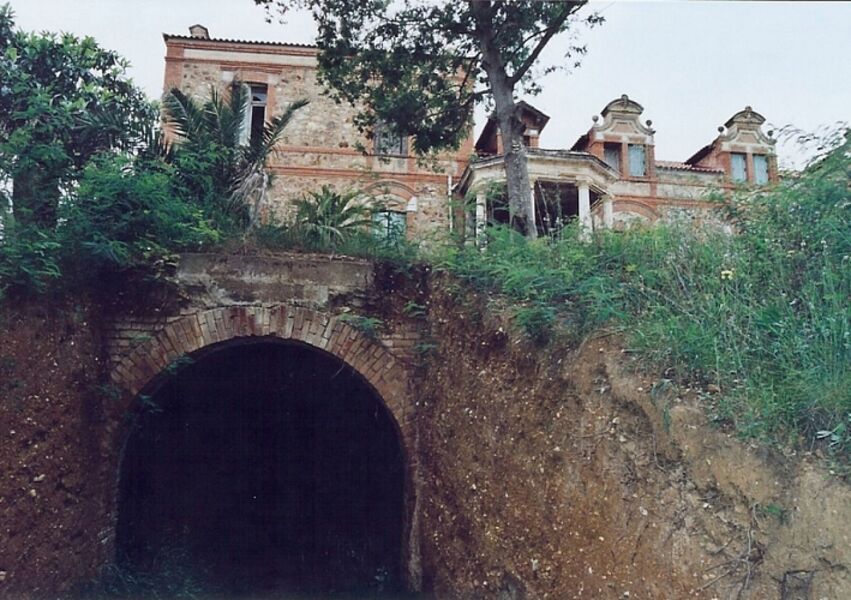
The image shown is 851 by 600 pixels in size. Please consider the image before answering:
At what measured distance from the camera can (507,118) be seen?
9625 millimetres

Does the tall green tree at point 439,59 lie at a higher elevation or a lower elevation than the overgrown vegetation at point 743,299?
higher

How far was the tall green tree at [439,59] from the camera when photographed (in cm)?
952

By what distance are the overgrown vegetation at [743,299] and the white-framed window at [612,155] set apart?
15372 mm

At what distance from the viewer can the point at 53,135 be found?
6.70m

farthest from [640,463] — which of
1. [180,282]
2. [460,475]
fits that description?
[180,282]

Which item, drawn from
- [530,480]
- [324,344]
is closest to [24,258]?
[324,344]

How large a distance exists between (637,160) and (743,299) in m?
17.0

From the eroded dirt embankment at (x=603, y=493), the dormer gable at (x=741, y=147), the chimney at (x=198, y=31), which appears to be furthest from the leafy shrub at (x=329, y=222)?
the dormer gable at (x=741, y=147)

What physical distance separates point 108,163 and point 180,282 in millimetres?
1378

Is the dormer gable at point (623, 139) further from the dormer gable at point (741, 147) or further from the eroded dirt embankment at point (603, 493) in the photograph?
the eroded dirt embankment at point (603, 493)

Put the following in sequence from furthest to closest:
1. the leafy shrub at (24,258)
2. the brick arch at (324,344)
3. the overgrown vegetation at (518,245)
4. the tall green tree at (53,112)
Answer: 1. the brick arch at (324,344)
2. the tall green tree at (53,112)
3. the leafy shrub at (24,258)
4. the overgrown vegetation at (518,245)

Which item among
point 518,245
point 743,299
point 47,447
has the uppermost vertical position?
point 518,245

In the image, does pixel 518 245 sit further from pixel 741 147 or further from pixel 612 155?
pixel 741 147

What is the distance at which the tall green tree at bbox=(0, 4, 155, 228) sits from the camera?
5672 millimetres
